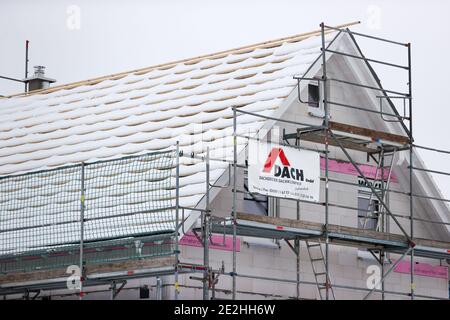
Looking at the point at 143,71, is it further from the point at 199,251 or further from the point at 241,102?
the point at 199,251

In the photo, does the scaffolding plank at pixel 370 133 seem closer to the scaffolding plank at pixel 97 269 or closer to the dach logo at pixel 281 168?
the dach logo at pixel 281 168

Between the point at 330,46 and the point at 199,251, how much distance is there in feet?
18.4

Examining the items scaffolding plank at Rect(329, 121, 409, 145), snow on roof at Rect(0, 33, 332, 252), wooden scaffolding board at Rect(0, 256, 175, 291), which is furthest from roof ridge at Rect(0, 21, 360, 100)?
wooden scaffolding board at Rect(0, 256, 175, 291)

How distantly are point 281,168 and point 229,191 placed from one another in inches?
51.9

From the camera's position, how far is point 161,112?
32156 mm

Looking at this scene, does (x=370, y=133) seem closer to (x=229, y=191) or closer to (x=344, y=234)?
(x=344, y=234)

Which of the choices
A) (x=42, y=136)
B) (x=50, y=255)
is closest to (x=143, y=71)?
(x=42, y=136)

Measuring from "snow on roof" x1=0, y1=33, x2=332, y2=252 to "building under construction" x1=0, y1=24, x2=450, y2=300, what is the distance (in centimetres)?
5

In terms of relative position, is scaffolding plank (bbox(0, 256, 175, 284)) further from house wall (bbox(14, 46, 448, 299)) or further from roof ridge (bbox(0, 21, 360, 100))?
roof ridge (bbox(0, 21, 360, 100))

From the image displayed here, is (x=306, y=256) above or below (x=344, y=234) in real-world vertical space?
below

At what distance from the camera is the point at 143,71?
35.4m

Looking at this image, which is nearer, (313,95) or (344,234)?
(344,234)

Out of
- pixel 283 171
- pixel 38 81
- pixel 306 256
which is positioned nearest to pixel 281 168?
pixel 283 171

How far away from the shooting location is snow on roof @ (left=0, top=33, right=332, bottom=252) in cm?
2962
